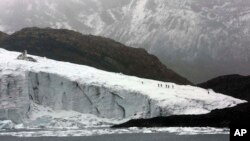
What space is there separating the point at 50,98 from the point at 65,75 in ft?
14.1

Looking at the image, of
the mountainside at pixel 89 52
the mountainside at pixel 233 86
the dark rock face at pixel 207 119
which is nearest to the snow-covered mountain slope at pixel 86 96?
the dark rock face at pixel 207 119

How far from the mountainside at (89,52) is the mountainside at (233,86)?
29559 millimetres

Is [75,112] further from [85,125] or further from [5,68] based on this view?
[5,68]

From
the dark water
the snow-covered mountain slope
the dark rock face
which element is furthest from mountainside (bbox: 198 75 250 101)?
the dark water

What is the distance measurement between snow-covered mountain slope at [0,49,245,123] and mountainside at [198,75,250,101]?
1572 centimetres

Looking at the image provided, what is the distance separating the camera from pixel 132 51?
184125 millimetres

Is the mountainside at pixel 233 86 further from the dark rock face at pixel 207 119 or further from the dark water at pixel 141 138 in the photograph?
the dark water at pixel 141 138

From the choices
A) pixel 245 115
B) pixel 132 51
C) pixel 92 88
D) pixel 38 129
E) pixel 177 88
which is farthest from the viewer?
pixel 132 51

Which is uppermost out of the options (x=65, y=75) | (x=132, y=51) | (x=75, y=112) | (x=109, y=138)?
(x=132, y=51)

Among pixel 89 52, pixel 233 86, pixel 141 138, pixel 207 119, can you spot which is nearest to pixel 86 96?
pixel 207 119

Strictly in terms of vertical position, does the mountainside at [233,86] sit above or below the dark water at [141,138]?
above

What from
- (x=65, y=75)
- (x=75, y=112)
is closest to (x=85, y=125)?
(x=75, y=112)

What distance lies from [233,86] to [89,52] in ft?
236

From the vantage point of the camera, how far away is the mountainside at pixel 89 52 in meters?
157
